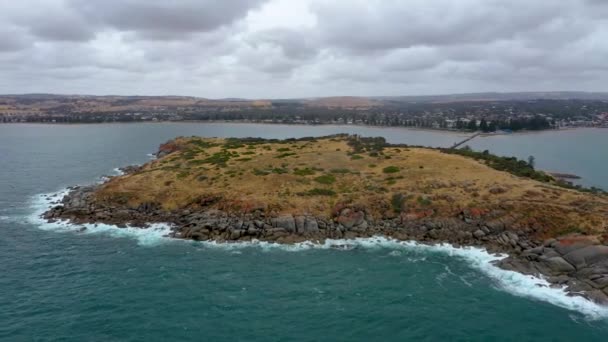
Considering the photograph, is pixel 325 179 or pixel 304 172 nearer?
pixel 325 179

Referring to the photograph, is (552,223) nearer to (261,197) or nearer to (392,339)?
(392,339)

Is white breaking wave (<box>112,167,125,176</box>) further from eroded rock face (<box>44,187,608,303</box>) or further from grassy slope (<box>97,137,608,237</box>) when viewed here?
eroded rock face (<box>44,187,608,303</box>)

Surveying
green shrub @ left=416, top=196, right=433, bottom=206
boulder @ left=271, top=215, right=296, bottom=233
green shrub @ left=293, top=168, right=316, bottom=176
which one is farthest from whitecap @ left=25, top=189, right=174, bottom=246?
green shrub @ left=416, top=196, right=433, bottom=206

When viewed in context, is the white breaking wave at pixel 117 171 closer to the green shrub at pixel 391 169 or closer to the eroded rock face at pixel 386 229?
the eroded rock face at pixel 386 229

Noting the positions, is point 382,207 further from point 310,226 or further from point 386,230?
point 310,226

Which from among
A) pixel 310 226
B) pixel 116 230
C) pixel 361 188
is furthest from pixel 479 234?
pixel 116 230

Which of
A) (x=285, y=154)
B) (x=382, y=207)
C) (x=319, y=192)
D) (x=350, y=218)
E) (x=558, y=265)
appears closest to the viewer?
(x=558, y=265)
